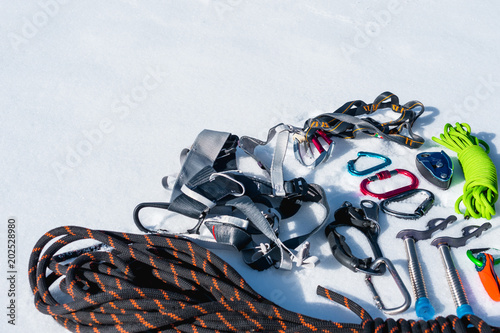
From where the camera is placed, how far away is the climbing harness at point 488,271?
2143mm

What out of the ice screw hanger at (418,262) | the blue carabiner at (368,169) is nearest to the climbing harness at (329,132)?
the blue carabiner at (368,169)

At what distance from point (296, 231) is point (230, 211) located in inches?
13.4

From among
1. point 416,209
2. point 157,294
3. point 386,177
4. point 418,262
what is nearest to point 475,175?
point 416,209

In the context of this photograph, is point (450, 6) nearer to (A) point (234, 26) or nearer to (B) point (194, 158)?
(A) point (234, 26)

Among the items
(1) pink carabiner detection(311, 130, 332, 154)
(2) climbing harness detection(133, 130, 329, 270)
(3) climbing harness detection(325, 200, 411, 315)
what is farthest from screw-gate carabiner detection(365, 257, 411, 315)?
(1) pink carabiner detection(311, 130, 332, 154)

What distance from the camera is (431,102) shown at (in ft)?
10.7

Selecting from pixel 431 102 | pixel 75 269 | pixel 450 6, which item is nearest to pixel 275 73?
pixel 431 102

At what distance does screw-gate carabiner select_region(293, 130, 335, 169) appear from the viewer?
2789 mm

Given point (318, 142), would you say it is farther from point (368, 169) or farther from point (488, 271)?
point (488, 271)

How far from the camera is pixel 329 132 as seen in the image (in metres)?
2.93

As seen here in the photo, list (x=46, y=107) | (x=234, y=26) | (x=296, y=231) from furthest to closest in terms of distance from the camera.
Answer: (x=234, y=26), (x=46, y=107), (x=296, y=231)

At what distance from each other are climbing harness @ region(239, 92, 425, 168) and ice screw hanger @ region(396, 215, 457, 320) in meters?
0.58

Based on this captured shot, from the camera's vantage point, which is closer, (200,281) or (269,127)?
(200,281)

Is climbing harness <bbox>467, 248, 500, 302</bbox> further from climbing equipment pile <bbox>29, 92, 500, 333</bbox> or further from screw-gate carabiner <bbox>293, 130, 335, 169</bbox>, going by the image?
screw-gate carabiner <bbox>293, 130, 335, 169</bbox>
